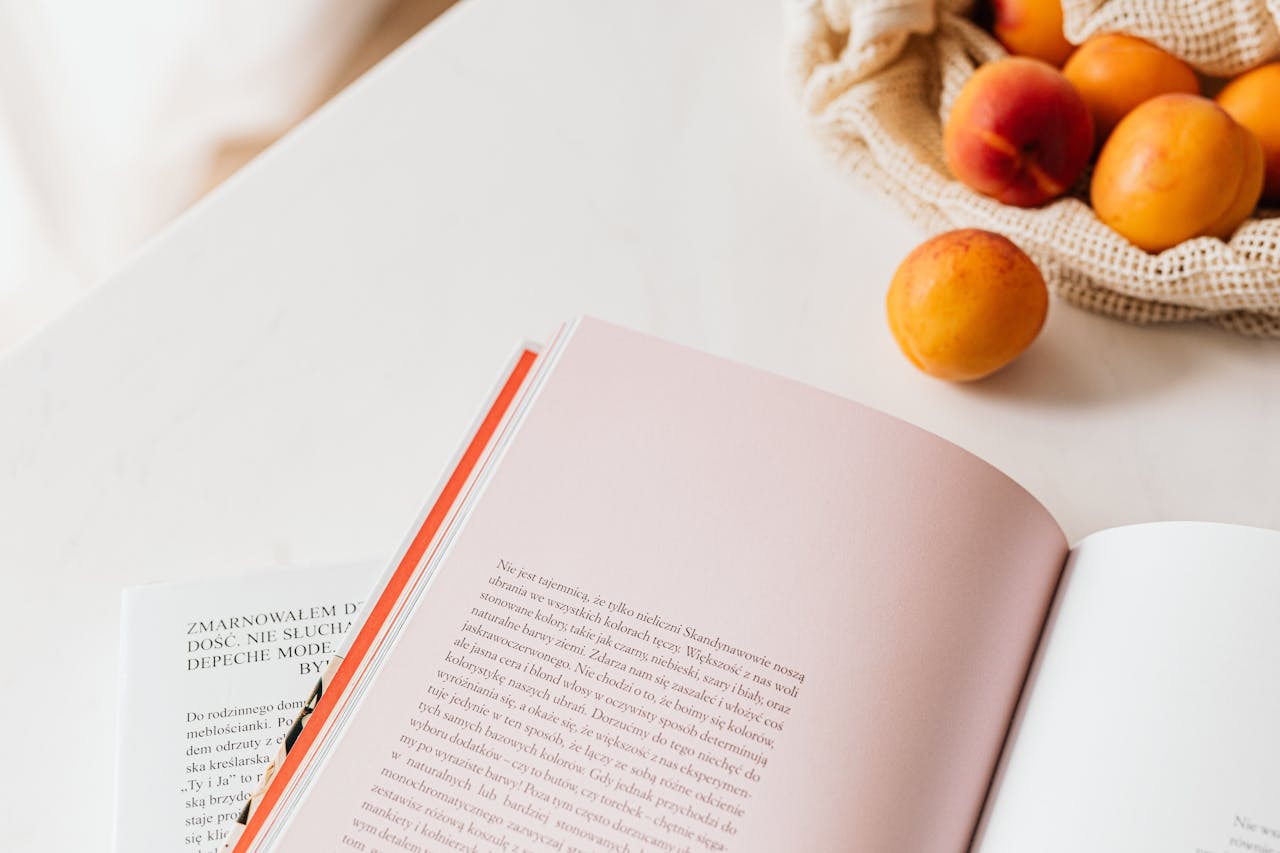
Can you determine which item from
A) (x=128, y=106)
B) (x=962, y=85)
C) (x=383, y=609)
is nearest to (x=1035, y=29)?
(x=962, y=85)

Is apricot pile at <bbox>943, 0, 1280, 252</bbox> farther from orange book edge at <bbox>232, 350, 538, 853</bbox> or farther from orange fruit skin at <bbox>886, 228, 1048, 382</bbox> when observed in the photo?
orange book edge at <bbox>232, 350, 538, 853</bbox>

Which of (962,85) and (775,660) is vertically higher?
(962,85)

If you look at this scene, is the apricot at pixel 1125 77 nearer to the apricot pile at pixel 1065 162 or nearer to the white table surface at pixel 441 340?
the apricot pile at pixel 1065 162

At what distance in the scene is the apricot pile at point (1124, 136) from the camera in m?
0.57

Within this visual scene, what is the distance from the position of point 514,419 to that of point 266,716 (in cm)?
15

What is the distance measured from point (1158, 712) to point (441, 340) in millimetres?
372

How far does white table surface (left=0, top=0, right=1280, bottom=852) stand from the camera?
556 millimetres

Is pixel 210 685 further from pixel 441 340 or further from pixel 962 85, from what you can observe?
pixel 962 85

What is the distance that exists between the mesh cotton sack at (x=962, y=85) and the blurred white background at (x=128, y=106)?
54cm

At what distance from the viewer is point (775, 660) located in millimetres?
441

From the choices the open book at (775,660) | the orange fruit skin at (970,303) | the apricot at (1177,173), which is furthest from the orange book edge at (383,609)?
the apricot at (1177,173)

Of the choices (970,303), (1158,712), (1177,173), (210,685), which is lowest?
(210,685)

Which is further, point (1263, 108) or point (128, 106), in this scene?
point (128, 106)

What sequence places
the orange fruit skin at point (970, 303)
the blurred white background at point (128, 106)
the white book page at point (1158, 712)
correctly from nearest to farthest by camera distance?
the white book page at point (1158, 712), the orange fruit skin at point (970, 303), the blurred white background at point (128, 106)
